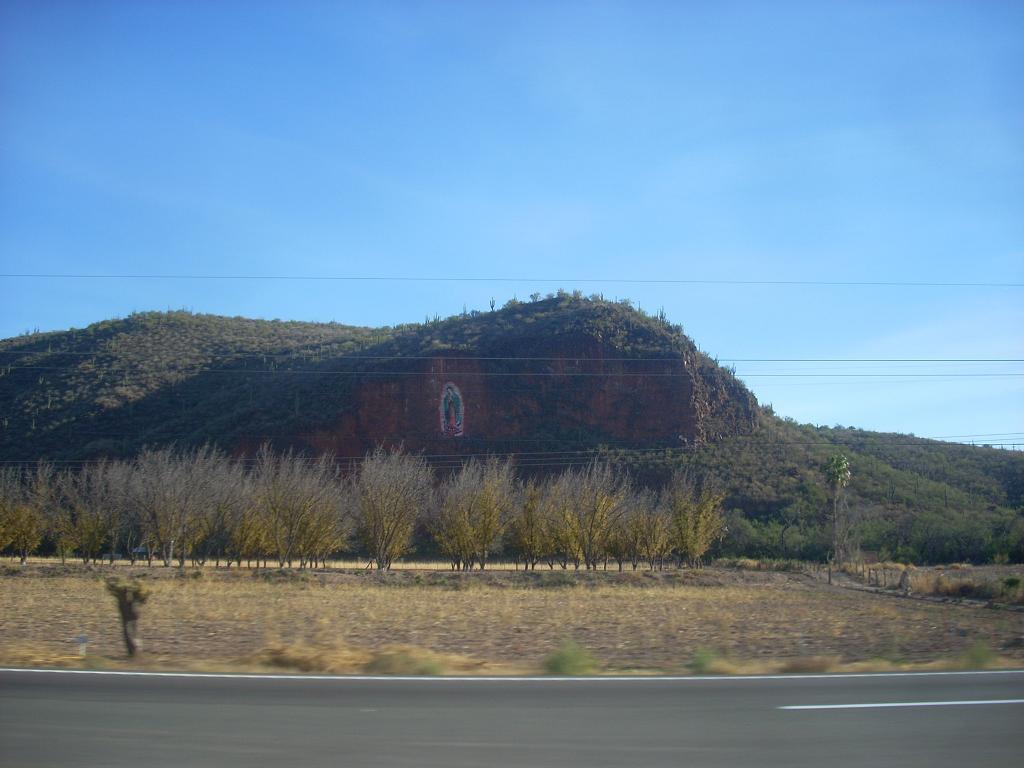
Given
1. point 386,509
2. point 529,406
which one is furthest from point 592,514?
point 529,406

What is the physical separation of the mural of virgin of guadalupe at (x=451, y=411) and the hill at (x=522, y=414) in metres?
0.14

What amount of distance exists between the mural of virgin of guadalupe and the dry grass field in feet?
129

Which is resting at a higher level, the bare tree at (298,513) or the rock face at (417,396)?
the rock face at (417,396)

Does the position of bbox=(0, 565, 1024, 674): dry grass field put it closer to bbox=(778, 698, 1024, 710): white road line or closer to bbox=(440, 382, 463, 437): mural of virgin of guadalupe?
bbox=(778, 698, 1024, 710): white road line

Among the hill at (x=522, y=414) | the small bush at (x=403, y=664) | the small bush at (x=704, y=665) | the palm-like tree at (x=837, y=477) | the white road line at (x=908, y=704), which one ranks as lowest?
the small bush at (x=704, y=665)

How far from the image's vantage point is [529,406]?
8281cm

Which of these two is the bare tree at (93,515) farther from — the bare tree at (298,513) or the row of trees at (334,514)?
the bare tree at (298,513)

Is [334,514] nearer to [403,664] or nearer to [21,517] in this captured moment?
[21,517]

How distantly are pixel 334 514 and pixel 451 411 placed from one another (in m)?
29.6

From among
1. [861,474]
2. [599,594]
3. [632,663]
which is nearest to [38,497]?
[599,594]

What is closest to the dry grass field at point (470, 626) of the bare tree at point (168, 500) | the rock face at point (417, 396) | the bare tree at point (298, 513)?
the bare tree at point (168, 500)

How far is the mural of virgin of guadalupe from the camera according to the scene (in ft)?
266

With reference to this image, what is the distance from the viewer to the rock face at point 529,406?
80.2 metres

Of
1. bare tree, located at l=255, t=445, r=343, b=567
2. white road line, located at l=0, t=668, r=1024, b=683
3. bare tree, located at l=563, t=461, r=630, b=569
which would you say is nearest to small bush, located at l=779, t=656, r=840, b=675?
white road line, located at l=0, t=668, r=1024, b=683
